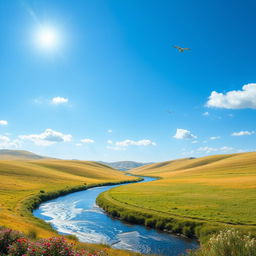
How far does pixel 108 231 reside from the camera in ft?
109

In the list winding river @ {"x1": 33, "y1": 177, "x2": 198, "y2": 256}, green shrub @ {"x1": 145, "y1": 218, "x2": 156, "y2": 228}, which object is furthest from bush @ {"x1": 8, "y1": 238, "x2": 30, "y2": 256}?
green shrub @ {"x1": 145, "y1": 218, "x2": 156, "y2": 228}

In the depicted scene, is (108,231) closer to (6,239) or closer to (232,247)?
(6,239)

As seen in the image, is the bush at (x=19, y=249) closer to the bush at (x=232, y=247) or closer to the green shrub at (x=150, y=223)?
the bush at (x=232, y=247)

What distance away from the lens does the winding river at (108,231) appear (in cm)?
2673

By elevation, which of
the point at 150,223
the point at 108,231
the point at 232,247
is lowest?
the point at 108,231

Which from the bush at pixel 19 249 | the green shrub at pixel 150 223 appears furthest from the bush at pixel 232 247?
the green shrub at pixel 150 223

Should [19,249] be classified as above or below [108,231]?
above

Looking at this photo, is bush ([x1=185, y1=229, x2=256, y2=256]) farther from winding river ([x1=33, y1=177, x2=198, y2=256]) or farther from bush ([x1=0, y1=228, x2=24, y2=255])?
winding river ([x1=33, y1=177, x2=198, y2=256])

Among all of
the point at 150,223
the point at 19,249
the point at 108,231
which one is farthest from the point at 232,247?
the point at 150,223

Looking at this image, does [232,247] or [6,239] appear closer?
[232,247]

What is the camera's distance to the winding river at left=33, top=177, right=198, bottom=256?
26.7 m

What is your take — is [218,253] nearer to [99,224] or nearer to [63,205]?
[99,224]

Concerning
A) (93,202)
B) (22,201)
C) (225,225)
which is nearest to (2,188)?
(22,201)

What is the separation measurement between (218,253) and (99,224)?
2859 centimetres
